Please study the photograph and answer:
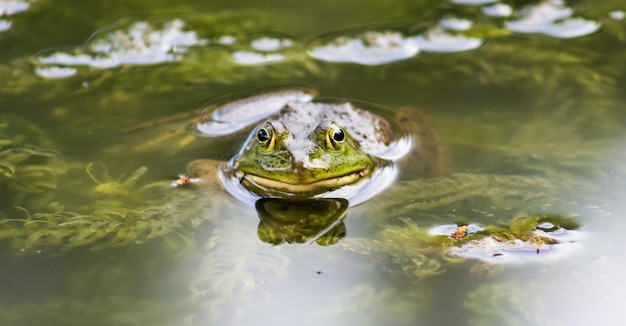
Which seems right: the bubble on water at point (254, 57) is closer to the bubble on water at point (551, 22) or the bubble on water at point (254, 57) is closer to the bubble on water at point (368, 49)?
the bubble on water at point (368, 49)

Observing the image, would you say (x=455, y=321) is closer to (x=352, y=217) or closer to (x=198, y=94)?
(x=352, y=217)

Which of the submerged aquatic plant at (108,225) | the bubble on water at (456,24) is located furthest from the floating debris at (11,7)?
the bubble on water at (456,24)

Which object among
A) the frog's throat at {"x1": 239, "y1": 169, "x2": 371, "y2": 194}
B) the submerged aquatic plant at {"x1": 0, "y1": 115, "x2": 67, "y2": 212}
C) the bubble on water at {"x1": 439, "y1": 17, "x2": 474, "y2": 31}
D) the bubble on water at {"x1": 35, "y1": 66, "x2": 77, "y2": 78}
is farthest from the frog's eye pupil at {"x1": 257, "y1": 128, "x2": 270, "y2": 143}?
the bubble on water at {"x1": 439, "y1": 17, "x2": 474, "y2": 31}

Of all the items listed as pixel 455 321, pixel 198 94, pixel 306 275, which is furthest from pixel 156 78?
pixel 455 321

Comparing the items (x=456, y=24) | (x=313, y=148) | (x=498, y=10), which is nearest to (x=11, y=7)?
(x=313, y=148)

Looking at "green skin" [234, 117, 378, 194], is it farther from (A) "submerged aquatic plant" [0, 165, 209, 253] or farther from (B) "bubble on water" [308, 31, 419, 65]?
(B) "bubble on water" [308, 31, 419, 65]

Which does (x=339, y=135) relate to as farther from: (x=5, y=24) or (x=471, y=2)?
(x=5, y=24)

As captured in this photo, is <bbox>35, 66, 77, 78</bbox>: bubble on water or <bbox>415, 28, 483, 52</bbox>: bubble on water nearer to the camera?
<bbox>35, 66, 77, 78</bbox>: bubble on water
